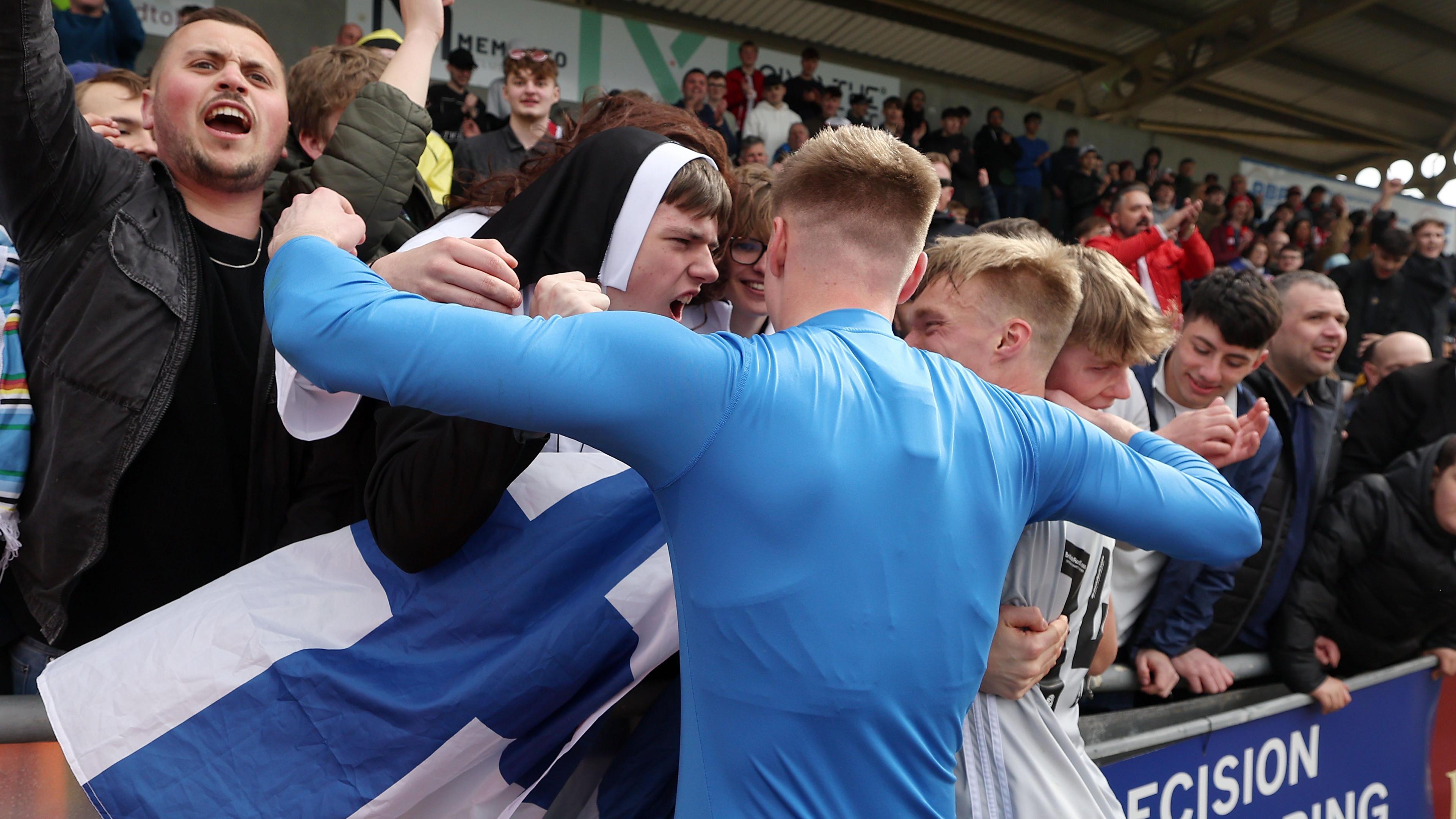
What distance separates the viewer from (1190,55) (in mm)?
18469

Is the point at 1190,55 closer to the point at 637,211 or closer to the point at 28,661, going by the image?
the point at 637,211

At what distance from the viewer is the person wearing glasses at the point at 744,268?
2.90 m

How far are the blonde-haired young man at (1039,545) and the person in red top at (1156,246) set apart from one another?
3344mm

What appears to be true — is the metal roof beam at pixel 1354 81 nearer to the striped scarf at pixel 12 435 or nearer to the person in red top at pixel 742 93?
the person in red top at pixel 742 93

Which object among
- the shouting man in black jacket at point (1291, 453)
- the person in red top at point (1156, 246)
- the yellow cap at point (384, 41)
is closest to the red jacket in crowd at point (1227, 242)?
the person in red top at point (1156, 246)

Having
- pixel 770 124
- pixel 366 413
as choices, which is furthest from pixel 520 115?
pixel 770 124

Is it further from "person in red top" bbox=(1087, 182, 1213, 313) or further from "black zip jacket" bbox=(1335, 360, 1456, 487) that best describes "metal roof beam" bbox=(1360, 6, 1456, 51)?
"black zip jacket" bbox=(1335, 360, 1456, 487)

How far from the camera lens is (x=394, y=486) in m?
1.57

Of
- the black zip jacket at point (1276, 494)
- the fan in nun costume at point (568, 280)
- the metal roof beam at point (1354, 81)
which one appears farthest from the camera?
the metal roof beam at point (1354, 81)

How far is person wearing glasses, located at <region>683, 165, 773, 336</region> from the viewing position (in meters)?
2.90

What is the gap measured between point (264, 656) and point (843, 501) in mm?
1050

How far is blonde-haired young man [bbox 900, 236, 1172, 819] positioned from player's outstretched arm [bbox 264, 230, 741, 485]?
2.85 ft

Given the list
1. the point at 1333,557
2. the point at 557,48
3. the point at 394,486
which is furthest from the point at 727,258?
the point at 557,48

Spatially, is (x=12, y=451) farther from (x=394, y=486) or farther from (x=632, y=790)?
(x=632, y=790)
